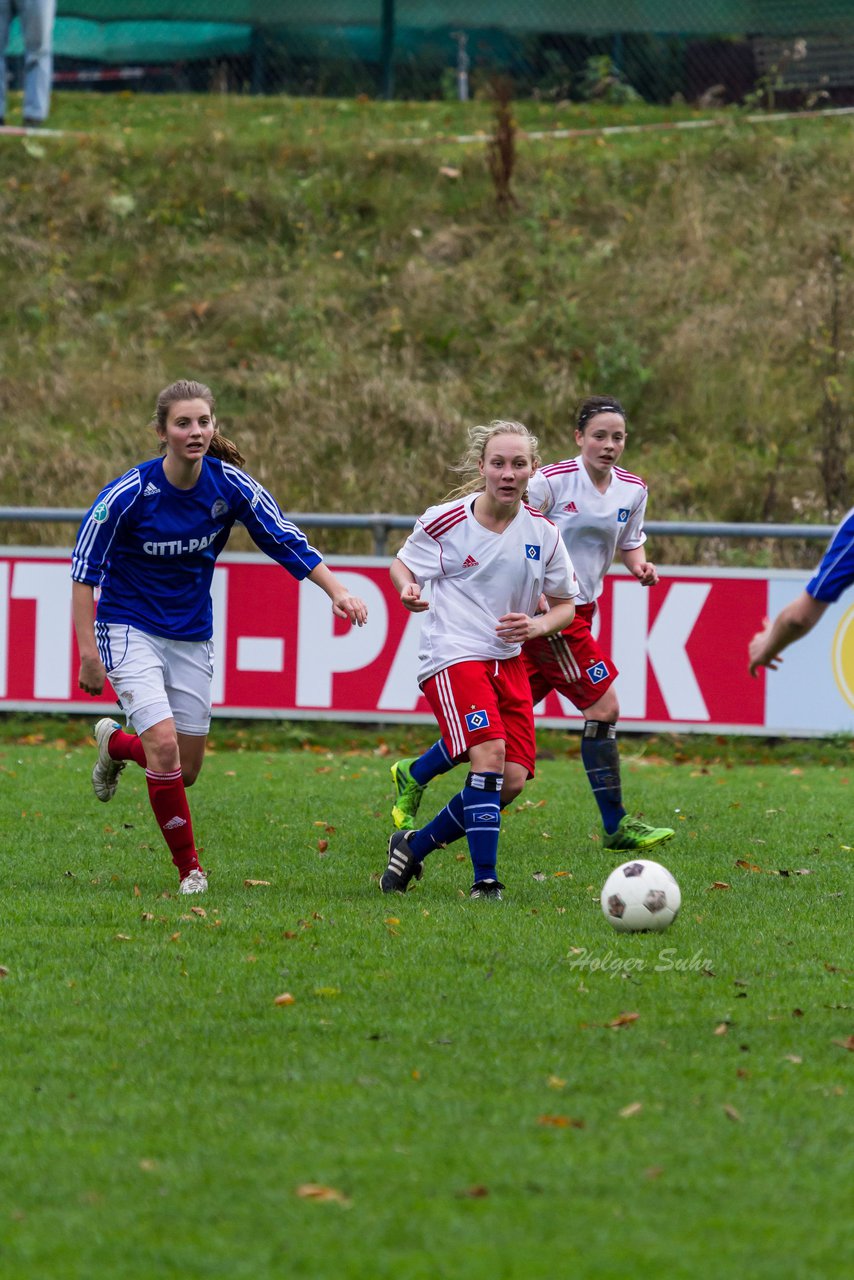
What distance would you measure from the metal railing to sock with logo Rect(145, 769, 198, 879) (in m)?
5.87

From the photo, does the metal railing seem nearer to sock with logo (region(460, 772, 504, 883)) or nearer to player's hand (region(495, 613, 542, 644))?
player's hand (region(495, 613, 542, 644))

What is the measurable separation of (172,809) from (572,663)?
232cm

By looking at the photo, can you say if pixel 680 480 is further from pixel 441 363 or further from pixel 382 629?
pixel 382 629

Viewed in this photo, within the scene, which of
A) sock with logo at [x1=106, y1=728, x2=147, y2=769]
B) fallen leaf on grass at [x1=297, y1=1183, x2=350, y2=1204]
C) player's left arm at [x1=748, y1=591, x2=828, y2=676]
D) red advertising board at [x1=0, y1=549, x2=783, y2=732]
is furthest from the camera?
red advertising board at [x1=0, y1=549, x2=783, y2=732]

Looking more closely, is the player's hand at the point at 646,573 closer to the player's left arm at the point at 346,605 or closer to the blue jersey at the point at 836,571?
the player's left arm at the point at 346,605

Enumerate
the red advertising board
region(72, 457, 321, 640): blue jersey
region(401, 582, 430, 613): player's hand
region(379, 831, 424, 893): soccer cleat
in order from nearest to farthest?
region(401, 582, 430, 613): player's hand
region(72, 457, 321, 640): blue jersey
region(379, 831, 424, 893): soccer cleat
the red advertising board

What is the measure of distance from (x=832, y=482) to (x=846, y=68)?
926cm

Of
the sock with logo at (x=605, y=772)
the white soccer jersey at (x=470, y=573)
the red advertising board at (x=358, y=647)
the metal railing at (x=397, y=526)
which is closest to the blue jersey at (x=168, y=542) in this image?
the white soccer jersey at (x=470, y=573)

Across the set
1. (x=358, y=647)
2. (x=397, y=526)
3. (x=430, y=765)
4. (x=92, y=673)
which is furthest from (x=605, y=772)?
(x=397, y=526)

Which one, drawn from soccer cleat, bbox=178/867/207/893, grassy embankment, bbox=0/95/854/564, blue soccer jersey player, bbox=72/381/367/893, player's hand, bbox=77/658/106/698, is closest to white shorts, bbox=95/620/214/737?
blue soccer jersey player, bbox=72/381/367/893

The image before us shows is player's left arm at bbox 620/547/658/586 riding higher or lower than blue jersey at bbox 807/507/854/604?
lower

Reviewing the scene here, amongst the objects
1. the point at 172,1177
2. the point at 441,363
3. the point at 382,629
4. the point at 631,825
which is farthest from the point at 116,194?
the point at 172,1177

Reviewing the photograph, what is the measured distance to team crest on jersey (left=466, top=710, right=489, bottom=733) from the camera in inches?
274

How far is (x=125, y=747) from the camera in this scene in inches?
306
